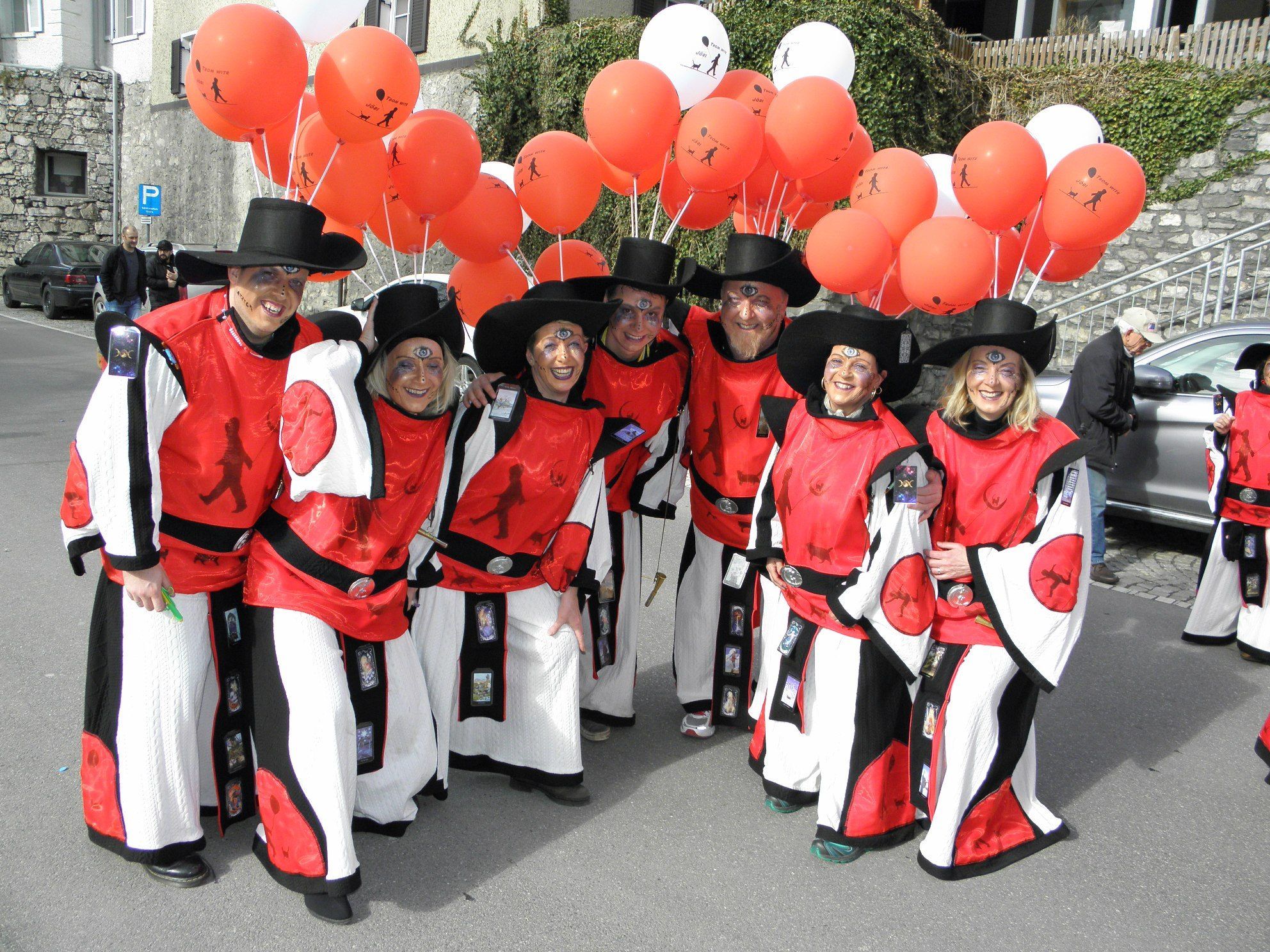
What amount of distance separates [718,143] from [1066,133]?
141 centimetres

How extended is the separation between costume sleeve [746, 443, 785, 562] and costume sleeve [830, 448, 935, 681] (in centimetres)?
34

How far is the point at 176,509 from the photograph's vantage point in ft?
9.46

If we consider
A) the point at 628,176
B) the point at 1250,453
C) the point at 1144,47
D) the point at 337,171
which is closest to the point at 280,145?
the point at 337,171

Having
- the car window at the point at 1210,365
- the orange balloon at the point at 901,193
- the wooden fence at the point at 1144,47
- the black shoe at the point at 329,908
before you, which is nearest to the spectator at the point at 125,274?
the wooden fence at the point at 1144,47

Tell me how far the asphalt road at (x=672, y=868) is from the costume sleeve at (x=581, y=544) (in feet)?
2.66

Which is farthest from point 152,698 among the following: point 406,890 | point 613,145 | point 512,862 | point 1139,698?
point 1139,698

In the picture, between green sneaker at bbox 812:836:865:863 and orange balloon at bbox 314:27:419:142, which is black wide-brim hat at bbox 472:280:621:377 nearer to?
orange balloon at bbox 314:27:419:142

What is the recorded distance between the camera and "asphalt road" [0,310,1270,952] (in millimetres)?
2906

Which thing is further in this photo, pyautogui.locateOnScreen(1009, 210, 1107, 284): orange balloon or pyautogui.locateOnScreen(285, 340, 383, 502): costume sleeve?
pyautogui.locateOnScreen(1009, 210, 1107, 284): orange balloon

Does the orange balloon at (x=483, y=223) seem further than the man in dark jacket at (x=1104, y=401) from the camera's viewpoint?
No

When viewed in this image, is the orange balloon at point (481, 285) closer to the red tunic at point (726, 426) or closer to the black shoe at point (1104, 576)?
the red tunic at point (726, 426)

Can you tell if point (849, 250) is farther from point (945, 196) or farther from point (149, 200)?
point (149, 200)

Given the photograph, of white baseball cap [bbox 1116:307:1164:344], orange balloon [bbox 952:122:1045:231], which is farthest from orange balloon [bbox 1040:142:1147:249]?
white baseball cap [bbox 1116:307:1164:344]

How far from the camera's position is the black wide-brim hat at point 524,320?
3289 mm
